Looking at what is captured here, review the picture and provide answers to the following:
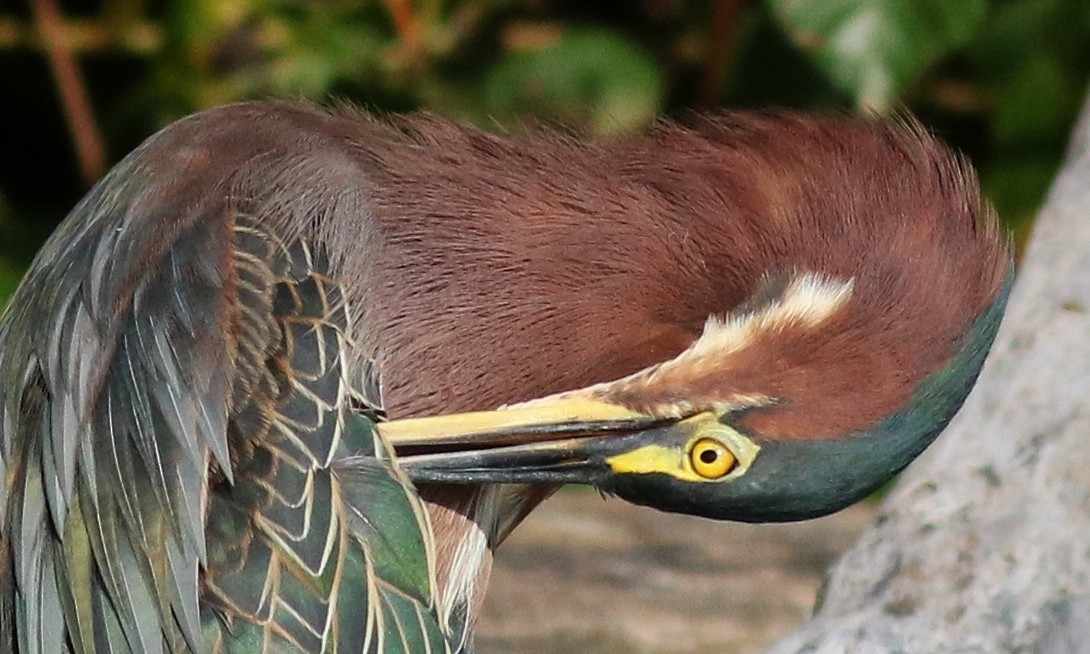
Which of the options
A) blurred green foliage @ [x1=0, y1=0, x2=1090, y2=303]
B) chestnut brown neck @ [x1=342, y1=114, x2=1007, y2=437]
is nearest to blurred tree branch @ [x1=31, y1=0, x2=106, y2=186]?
blurred green foliage @ [x1=0, y1=0, x2=1090, y2=303]

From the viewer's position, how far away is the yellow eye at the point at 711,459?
1.64m

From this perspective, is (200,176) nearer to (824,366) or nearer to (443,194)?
(443,194)

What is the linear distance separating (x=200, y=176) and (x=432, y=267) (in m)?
0.29

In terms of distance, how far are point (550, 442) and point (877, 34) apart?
139 centimetres

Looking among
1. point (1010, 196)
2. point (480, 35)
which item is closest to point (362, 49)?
point (480, 35)

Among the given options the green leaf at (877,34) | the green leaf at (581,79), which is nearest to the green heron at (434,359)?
the green leaf at (877,34)

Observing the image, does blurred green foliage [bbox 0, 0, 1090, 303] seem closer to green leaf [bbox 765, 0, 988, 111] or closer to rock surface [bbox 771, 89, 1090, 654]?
green leaf [bbox 765, 0, 988, 111]

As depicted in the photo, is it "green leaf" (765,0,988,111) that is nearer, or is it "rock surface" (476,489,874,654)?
"green leaf" (765,0,988,111)

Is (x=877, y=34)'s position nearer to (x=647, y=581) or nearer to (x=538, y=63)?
(x=538, y=63)

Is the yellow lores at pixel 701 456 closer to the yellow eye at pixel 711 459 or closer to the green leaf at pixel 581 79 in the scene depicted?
the yellow eye at pixel 711 459

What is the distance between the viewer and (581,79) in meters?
3.48

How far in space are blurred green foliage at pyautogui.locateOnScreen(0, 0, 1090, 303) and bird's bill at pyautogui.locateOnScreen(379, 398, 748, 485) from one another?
144 centimetres

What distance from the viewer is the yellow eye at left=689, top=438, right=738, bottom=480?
5.39 feet

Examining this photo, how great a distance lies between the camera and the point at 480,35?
13.0ft
